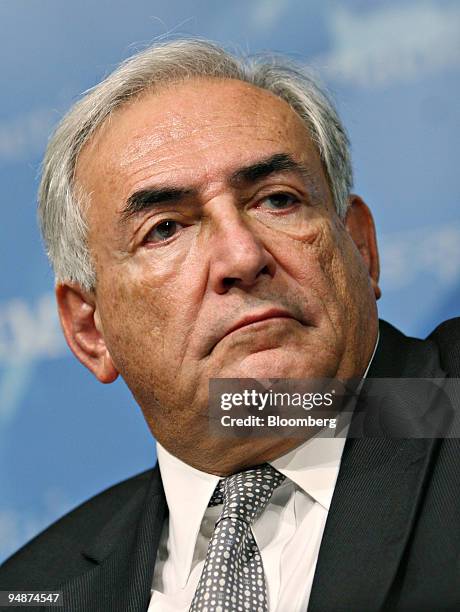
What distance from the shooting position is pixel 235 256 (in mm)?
2062

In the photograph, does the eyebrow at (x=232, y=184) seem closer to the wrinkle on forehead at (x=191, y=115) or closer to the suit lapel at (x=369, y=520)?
the wrinkle on forehead at (x=191, y=115)

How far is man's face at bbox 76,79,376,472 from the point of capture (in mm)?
2076

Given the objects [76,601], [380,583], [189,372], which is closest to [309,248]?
[189,372]

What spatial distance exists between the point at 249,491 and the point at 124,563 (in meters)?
0.42

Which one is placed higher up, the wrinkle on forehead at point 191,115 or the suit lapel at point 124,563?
the wrinkle on forehead at point 191,115

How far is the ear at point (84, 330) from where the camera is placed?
100 inches

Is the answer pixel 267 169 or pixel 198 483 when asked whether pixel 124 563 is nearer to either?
pixel 198 483

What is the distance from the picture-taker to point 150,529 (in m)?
2.40

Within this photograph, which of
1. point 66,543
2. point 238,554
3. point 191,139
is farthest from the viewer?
point 66,543

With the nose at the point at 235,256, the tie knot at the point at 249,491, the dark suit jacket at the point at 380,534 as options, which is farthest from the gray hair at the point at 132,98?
the tie knot at the point at 249,491

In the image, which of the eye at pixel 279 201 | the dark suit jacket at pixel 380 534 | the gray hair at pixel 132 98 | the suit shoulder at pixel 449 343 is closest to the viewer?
the dark suit jacket at pixel 380 534

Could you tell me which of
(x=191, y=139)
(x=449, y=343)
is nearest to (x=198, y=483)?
(x=449, y=343)

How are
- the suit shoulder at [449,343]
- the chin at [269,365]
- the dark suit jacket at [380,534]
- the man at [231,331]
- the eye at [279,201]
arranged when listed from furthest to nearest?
the eye at [279,201], the suit shoulder at [449,343], the chin at [269,365], the man at [231,331], the dark suit jacket at [380,534]

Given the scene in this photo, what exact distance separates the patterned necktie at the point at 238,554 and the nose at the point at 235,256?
43cm
